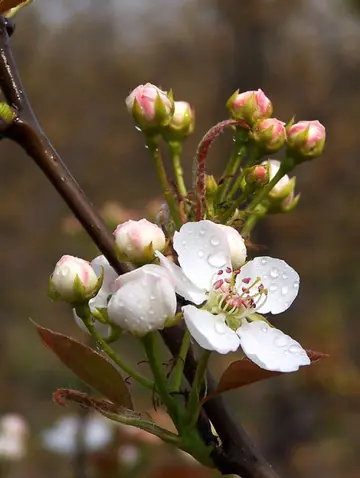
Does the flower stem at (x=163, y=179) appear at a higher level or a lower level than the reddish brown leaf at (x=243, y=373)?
higher

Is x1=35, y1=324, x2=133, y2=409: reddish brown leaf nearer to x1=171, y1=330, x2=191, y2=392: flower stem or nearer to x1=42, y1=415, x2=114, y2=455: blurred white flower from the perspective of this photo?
x1=171, y1=330, x2=191, y2=392: flower stem

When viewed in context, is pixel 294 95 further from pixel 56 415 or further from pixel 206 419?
pixel 206 419

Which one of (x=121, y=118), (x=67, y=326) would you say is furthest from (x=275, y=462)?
(x=121, y=118)

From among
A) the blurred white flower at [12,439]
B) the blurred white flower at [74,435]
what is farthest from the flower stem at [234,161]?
the blurred white flower at [12,439]

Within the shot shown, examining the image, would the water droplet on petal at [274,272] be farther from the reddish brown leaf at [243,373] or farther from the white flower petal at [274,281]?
the reddish brown leaf at [243,373]

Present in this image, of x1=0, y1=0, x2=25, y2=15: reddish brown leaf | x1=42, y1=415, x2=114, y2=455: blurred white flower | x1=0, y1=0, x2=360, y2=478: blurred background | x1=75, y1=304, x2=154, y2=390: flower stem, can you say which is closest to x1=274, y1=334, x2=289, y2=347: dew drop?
x1=75, y1=304, x2=154, y2=390: flower stem

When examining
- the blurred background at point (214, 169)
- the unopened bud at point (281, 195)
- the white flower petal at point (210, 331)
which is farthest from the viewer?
the blurred background at point (214, 169)
